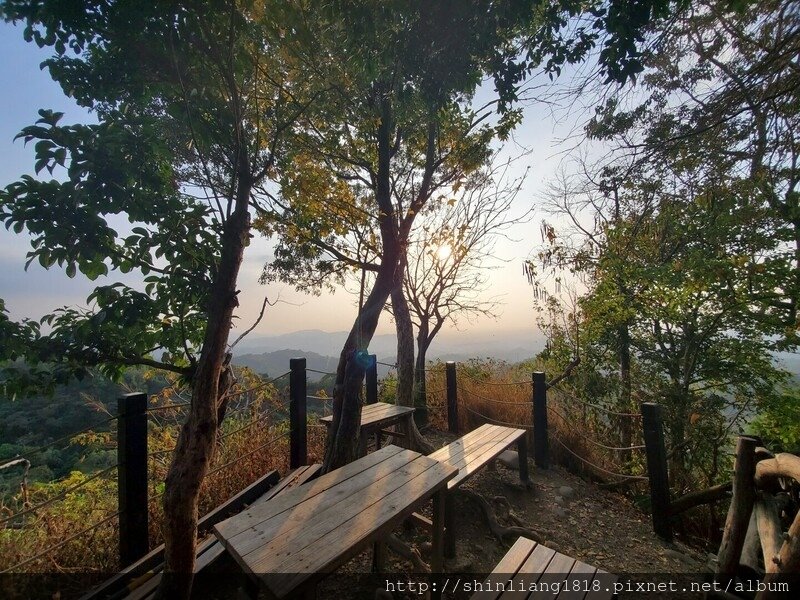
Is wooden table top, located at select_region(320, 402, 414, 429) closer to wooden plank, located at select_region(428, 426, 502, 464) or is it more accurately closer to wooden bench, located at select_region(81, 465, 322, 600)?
wooden plank, located at select_region(428, 426, 502, 464)

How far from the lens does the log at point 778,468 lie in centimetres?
178

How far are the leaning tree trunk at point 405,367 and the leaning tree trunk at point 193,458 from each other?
2808 millimetres

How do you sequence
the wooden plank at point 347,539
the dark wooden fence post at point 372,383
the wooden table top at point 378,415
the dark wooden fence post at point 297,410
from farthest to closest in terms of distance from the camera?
the dark wooden fence post at point 372,383 → the wooden table top at point 378,415 → the dark wooden fence post at point 297,410 → the wooden plank at point 347,539

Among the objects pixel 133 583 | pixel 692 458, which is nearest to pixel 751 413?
pixel 692 458

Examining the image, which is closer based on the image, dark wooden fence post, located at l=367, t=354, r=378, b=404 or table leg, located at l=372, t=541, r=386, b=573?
table leg, located at l=372, t=541, r=386, b=573

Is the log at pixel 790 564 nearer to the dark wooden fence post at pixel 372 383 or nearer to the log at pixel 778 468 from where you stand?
the log at pixel 778 468

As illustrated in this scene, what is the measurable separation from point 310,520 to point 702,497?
134 inches

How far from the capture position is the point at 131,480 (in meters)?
2.15

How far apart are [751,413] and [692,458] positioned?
4.58 feet

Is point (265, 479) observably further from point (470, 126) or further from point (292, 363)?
point (470, 126)

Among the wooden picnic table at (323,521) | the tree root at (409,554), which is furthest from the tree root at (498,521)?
the wooden picnic table at (323,521)

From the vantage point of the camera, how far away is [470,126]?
4.45 meters

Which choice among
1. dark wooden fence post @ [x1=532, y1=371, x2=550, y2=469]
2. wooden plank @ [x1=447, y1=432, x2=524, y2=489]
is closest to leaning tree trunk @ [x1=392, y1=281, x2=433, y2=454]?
wooden plank @ [x1=447, y1=432, x2=524, y2=489]

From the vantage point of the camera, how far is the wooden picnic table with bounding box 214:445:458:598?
1.25 meters
